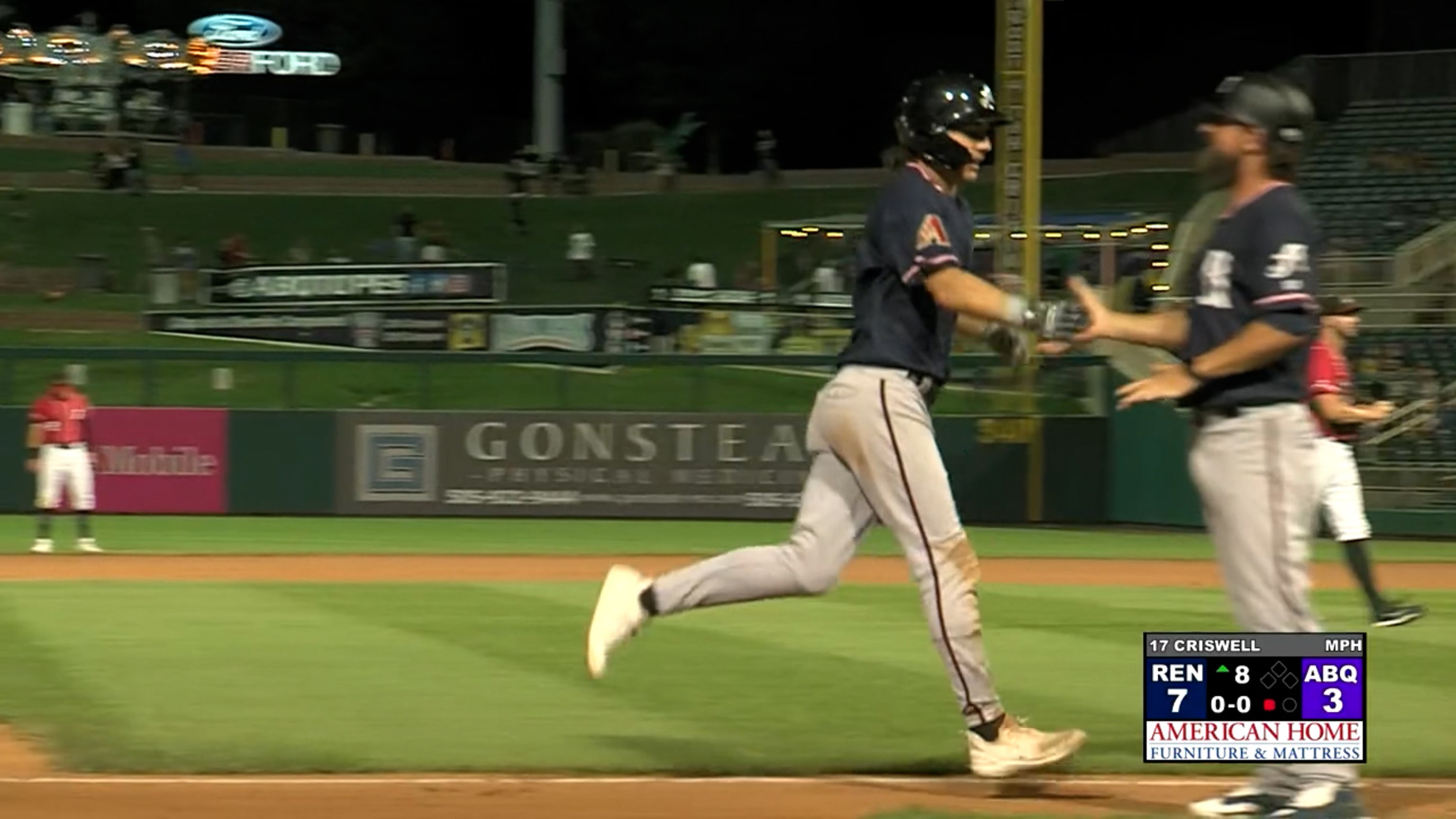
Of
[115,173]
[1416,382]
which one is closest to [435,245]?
[115,173]

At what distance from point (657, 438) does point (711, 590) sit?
18.8 m

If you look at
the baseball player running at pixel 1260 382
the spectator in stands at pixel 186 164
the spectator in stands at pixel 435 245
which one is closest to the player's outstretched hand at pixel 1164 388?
the baseball player running at pixel 1260 382

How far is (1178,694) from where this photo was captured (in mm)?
6184

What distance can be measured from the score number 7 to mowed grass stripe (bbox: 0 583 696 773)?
1.93 meters

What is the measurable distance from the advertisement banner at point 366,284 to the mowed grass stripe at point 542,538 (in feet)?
27.3

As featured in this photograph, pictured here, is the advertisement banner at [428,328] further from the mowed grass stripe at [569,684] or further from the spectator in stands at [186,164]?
the mowed grass stripe at [569,684]

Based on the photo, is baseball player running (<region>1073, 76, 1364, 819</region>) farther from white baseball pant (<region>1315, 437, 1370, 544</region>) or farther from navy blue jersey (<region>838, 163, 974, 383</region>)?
white baseball pant (<region>1315, 437, 1370, 544</region>)

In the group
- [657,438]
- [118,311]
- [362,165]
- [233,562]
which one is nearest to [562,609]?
[233,562]

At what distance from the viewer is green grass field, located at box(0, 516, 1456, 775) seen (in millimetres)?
7578

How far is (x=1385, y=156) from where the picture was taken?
3800cm

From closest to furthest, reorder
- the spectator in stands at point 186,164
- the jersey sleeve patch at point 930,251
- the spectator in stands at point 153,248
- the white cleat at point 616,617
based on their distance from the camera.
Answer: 1. the jersey sleeve patch at point 930,251
2. the white cleat at point 616,617
3. the spectator in stands at point 153,248
4. the spectator in stands at point 186,164

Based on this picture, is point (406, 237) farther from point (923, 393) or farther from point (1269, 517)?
point (1269, 517)

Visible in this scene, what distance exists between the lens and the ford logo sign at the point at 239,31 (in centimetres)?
5847

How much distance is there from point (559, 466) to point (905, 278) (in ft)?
63.3
